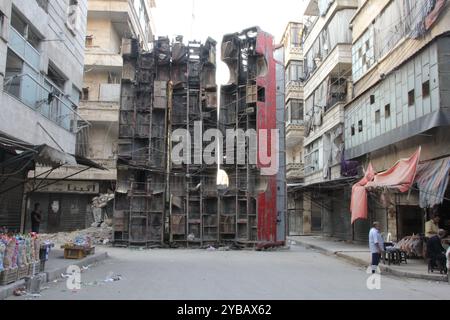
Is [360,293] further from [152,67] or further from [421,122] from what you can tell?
[152,67]

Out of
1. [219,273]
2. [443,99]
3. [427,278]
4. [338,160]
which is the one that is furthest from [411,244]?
[338,160]

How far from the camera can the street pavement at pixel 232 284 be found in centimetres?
952

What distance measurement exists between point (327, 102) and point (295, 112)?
9.43 metres

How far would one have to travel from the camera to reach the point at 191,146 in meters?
25.0

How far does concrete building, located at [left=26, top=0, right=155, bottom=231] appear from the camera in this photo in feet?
113

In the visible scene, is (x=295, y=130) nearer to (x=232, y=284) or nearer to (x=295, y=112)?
(x=295, y=112)

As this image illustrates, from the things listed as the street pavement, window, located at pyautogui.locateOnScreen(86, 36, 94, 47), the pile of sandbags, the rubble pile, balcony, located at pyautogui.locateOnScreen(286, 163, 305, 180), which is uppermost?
window, located at pyautogui.locateOnScreen(86, 36, 94, 47)

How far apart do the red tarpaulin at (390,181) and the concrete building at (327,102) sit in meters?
7.97

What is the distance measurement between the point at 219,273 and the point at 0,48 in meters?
8.97

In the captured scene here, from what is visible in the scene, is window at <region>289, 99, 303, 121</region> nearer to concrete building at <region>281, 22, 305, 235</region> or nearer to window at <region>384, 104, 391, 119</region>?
concrete building at <region>281, 22, 305, 235</region>

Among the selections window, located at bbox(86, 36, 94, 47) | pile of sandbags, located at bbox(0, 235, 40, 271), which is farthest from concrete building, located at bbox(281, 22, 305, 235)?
pile of sandbags, located at bbox(0, 235, 40, 271)

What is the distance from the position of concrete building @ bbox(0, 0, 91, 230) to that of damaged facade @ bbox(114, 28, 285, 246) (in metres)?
3.61

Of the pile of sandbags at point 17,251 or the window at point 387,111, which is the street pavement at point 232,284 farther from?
the window at point 387,111

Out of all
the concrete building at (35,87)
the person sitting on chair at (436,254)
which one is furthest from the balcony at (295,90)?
the person sitting on chair at (436,254)
